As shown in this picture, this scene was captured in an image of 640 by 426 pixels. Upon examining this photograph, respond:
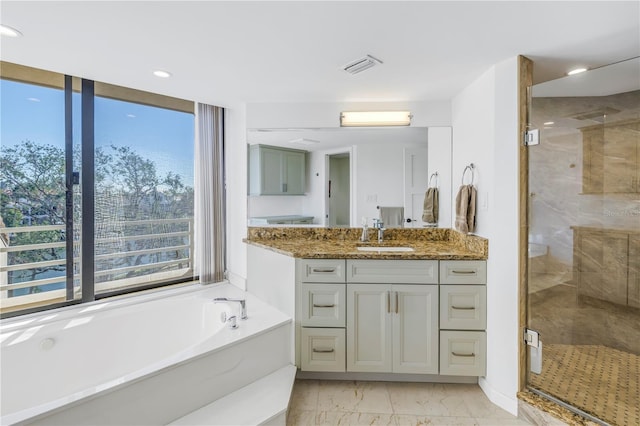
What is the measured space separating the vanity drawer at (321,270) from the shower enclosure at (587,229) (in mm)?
1231

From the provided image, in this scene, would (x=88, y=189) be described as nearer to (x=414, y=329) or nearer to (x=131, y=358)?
(x=131, y=358)

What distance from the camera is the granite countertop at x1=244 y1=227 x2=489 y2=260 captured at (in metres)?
1.96

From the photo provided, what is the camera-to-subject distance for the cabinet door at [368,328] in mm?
1990

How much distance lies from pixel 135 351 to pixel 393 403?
189 centimetres

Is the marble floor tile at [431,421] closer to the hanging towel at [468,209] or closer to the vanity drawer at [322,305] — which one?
the vanity drawer at [322,305]

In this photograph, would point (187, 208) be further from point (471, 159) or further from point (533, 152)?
point (533, 152)

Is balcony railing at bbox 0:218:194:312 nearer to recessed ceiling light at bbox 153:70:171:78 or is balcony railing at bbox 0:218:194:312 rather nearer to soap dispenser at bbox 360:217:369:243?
recessed ceiling light at bbox 153:70:171:78

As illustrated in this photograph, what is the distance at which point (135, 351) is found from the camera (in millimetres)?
2104

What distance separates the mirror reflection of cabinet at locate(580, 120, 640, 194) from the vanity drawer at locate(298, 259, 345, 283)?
2.06 meters

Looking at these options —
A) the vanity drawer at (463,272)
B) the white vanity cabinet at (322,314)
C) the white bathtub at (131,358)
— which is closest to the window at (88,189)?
the white bathtub at (131,358)

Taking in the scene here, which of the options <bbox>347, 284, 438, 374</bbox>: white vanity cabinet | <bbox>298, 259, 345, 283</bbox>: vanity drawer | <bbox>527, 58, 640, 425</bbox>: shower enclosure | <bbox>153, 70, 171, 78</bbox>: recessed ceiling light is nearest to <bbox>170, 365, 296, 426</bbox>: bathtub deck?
<bbox>347, 284, 438, 374</bbox>: white vanity cabinet

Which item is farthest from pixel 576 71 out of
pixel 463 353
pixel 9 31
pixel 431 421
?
pixel 9 31

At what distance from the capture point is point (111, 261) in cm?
235

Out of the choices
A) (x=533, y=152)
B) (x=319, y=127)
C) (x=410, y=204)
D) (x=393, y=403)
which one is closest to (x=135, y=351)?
(x=393, y=403)
